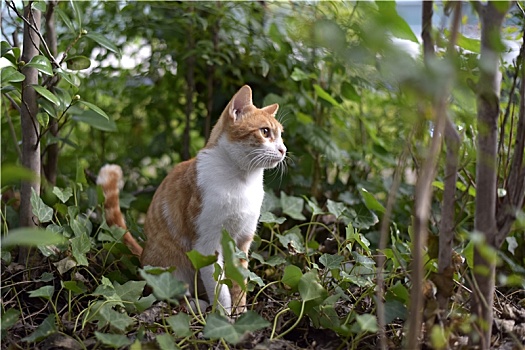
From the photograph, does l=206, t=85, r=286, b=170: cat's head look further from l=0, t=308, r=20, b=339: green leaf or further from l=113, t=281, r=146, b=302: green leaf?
l=0, t=308, r=20, b=339: green leaf

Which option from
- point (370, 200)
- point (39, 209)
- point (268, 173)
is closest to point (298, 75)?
point (268, 173)

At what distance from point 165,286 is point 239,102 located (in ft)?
2.70

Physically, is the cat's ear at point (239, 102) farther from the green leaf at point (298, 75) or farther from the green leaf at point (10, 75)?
the green leaf at point (10, 75)

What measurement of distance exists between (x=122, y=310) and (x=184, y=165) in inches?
22.6

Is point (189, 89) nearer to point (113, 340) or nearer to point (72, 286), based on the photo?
point (72, 286)

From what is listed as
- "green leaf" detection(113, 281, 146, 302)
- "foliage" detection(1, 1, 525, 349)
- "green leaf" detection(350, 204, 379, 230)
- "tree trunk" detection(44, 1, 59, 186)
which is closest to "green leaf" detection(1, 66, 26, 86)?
"foliage" detection(1, 1, 525, 349)

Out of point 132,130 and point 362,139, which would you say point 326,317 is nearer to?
point 362,139

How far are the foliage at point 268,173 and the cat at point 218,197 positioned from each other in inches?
4.0

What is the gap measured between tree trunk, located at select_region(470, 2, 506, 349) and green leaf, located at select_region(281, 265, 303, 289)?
1.32 ft

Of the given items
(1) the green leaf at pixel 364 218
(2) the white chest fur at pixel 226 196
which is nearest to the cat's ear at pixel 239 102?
(2) the white chest fur at pixel 226 196

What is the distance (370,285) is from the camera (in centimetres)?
152

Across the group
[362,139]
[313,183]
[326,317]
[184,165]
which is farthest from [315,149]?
[326,317]

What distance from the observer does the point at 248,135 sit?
5.95 feet

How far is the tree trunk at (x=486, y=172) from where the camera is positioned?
1062mm
